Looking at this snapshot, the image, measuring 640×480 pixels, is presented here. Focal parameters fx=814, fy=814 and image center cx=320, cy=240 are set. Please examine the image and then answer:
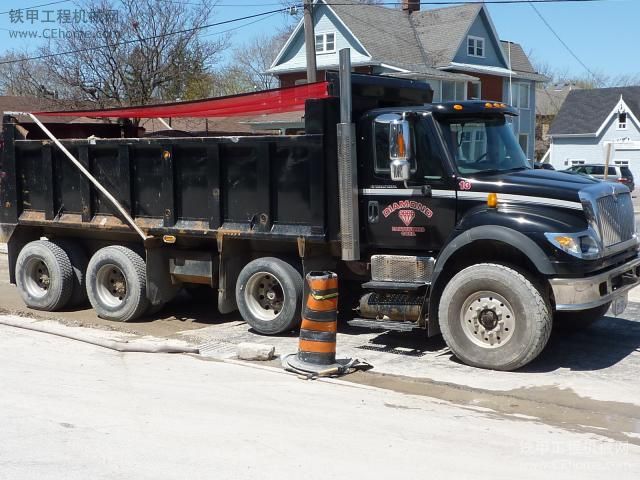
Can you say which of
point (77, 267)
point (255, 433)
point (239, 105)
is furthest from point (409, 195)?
point (77, 267)

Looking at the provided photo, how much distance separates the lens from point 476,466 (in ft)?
17.3

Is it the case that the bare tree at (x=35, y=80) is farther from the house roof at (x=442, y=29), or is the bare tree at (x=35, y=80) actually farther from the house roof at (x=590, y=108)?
the house roof at (x=590, y=108)

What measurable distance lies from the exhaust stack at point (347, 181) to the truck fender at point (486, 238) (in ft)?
3.47

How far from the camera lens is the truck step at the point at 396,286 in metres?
8.65

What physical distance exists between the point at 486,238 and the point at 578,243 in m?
0.85

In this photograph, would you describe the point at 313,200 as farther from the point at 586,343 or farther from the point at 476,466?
the point at 476,466

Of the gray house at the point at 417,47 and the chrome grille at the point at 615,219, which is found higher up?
the gray house at the point at 417,47

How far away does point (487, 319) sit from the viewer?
8.00 m

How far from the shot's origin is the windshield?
8570 mm

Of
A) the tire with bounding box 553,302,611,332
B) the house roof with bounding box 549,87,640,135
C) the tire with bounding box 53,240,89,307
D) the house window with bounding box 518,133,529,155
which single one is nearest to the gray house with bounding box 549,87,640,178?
the house roof with bounding box 549,87,640,135

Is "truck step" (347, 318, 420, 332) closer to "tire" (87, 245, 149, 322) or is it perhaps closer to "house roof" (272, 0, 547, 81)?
"tire" (87, 245, 149, 322)

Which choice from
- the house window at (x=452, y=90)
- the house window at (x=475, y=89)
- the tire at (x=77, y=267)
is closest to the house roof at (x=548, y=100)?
the house window at (x=475, y=89)

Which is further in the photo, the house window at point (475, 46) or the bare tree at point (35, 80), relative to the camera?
the house window at point (475, 46)

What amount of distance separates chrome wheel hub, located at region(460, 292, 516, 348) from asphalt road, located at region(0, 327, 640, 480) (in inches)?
48.1
